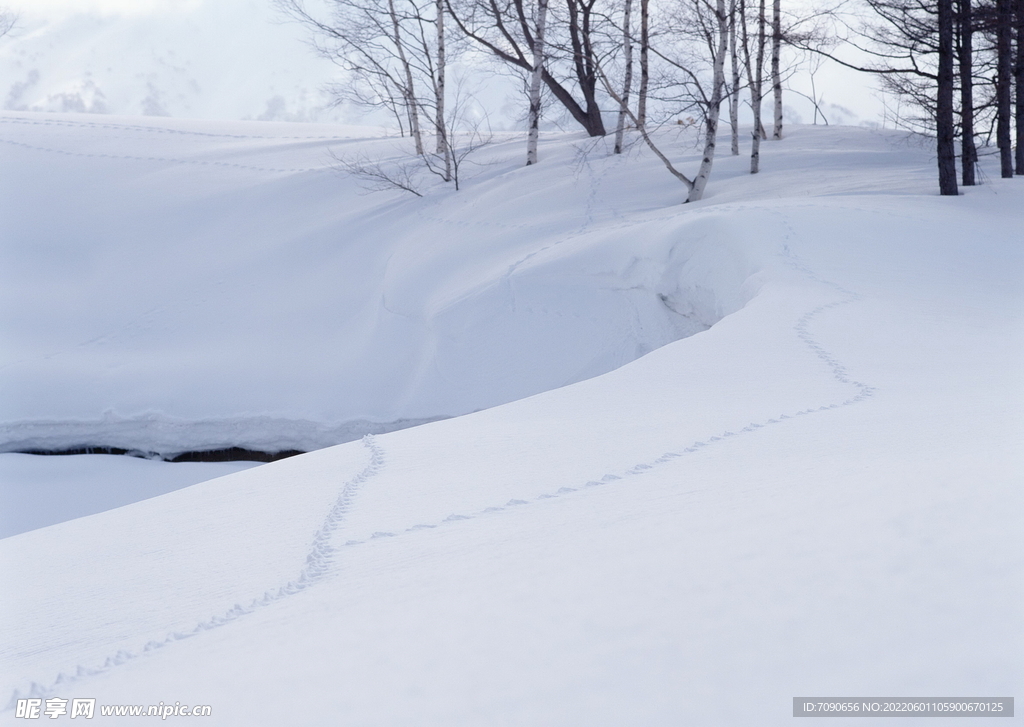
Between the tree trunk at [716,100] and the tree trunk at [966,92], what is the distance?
322 cm

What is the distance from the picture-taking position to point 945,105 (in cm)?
1023

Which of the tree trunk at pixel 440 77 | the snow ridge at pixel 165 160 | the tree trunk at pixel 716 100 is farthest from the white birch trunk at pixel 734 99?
the snow ridge at pixel 165 160

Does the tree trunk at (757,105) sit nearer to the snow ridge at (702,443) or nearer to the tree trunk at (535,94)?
the tree trunk at (535,94)

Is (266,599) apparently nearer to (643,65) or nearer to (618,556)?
(618,556)

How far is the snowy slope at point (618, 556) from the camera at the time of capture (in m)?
1.46

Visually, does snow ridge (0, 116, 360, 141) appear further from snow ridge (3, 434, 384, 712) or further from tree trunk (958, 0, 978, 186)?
snow ridge (3, 434, 384, 712)

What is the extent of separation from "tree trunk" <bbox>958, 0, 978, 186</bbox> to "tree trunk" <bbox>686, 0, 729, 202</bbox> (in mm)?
3220

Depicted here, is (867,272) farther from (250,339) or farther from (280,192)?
(280,192)

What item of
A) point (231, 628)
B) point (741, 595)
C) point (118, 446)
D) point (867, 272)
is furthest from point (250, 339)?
point (741, 595)

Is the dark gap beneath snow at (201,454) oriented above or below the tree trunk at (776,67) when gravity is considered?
below

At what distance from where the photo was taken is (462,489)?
118 inches

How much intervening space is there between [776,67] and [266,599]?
14676mm

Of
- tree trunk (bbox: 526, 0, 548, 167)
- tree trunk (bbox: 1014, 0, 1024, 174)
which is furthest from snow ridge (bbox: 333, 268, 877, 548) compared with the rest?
tree trunk (bbox: 526, 0, 548, 167)

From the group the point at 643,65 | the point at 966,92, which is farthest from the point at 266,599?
the point at 643,65
